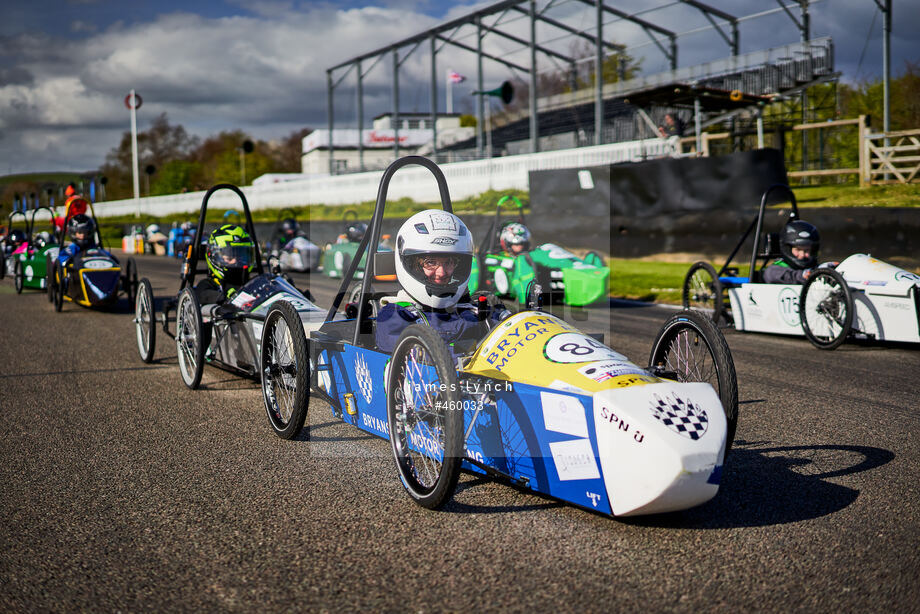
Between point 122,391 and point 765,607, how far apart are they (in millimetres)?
5811

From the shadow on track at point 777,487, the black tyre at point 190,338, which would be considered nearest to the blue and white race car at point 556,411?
Result: the shadow on track at point 777,487

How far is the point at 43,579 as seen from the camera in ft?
10.7

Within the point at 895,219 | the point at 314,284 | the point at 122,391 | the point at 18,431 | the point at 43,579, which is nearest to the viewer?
the point at 43,579

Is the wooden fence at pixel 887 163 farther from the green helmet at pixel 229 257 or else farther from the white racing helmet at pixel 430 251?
the white racing helmet at pixel 430 251

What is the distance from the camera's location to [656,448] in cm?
328

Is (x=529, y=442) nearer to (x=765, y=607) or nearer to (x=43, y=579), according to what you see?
(x=765, y=607)

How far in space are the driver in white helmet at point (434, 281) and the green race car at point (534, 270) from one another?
6.65 metres

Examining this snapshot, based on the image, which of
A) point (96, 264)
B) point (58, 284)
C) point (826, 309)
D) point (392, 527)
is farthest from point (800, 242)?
point (58, 284)

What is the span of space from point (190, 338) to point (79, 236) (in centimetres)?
775

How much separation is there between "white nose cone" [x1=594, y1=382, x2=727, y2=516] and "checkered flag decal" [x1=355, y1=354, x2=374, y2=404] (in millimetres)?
1737

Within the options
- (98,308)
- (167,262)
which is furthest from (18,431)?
(167,262)

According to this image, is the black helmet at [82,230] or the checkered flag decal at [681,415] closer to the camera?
the checkered flag decal at [681,415]

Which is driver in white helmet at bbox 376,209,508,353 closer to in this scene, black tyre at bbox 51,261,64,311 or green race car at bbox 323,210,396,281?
black tyre at bbox 51,261,64,311

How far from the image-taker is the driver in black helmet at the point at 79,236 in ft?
45.7
